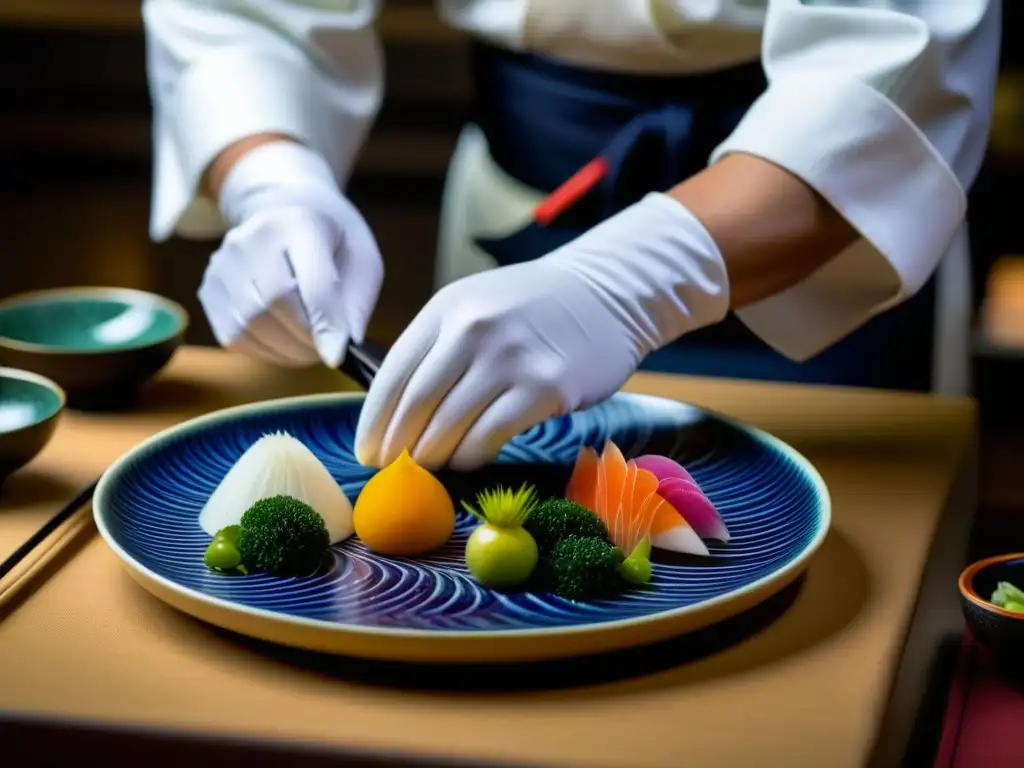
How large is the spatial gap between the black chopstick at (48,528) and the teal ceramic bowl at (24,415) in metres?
0.05

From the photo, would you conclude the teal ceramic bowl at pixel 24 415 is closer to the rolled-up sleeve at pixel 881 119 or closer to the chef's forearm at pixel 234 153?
the chef's forearm at pixel 234 153

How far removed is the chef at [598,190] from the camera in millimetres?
1137

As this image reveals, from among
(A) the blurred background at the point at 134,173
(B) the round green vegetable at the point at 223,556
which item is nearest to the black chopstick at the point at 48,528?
(B) the round green vegetable at the point at 223,556

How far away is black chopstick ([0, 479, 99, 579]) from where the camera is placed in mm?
982

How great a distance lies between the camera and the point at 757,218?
48.9 inches

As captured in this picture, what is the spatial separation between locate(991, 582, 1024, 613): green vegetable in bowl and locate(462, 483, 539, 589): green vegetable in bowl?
0.33m

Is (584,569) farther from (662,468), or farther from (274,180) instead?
(274,180)

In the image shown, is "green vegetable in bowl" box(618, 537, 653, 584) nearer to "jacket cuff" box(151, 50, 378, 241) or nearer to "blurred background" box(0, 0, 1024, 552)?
"jacket cuff" box(151, 50, 378, 241)

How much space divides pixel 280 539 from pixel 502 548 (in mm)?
148

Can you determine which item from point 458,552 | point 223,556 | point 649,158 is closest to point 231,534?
point 223,556

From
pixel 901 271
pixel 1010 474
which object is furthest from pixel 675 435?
A: pixel 1010 474

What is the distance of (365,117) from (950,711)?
1.07 metres

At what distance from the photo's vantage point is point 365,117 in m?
1.72

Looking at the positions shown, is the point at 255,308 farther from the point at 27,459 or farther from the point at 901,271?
the point at 901,271
